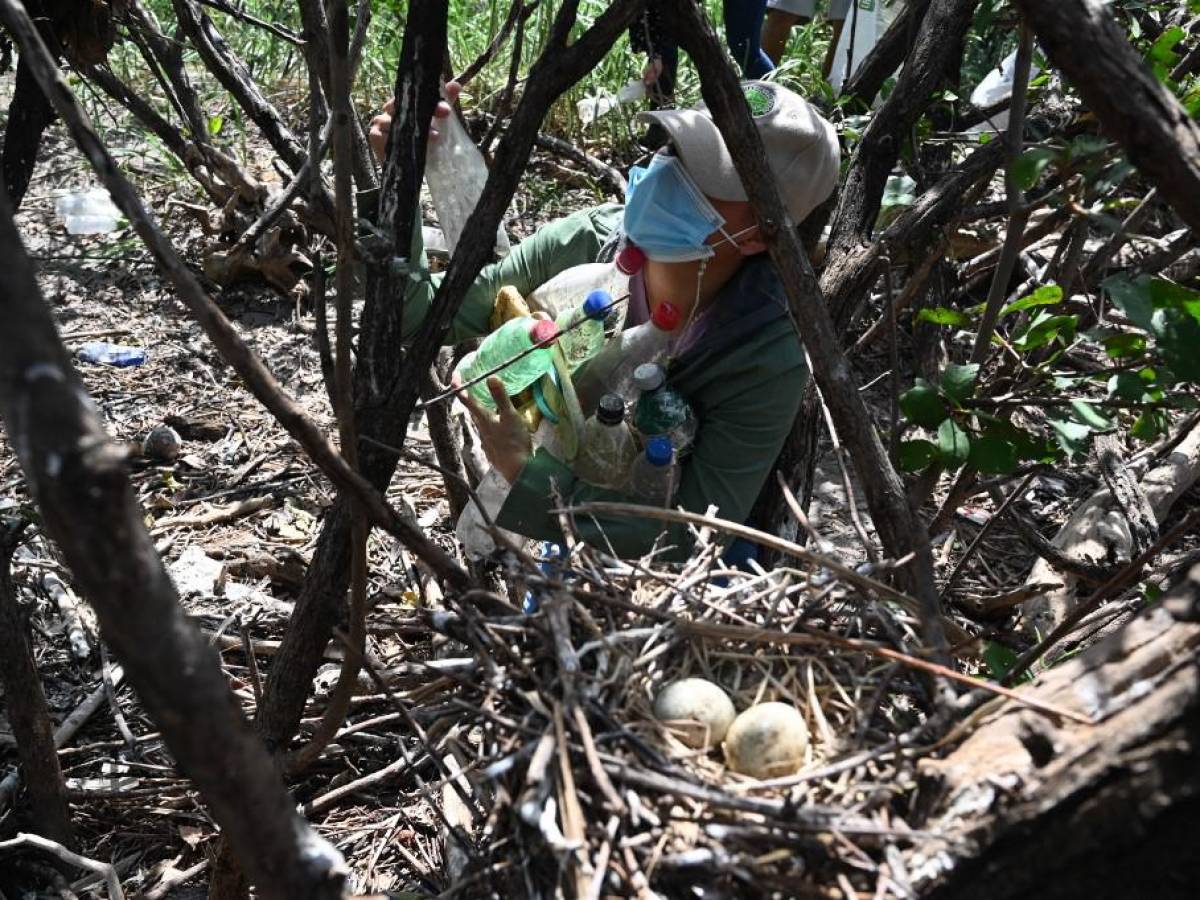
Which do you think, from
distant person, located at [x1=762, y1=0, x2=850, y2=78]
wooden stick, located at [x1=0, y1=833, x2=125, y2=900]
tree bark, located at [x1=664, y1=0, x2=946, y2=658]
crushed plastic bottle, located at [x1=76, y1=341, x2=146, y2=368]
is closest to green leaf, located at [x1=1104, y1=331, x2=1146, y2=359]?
tree bark, located at [x1=664, y1=0, x2=946, y2=658]

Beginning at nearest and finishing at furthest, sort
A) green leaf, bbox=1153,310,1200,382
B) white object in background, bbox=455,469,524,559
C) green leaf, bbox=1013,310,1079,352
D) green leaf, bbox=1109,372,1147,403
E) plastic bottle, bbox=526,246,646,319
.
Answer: green leaf, bbox=1153,310,1200,382
green leaf, bbox=1109,372,1147,403
green leaf, bbox=1013,310,1079,352
plastic bottle, bbox=526,246,646,319
white object in background, bbox=455,469,524,559

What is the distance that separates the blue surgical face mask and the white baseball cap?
3 centimetres

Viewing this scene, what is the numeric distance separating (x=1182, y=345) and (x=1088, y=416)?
0.30 m

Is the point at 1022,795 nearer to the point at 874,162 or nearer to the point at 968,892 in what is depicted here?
the point at 968,892

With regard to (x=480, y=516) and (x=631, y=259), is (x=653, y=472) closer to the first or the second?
(x=631, y=259)

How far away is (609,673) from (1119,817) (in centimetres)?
71

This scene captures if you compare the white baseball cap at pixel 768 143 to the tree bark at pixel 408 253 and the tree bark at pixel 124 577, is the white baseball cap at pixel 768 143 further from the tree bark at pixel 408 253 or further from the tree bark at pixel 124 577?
the tree bark at pixel 124 577

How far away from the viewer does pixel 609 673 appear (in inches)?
65.5

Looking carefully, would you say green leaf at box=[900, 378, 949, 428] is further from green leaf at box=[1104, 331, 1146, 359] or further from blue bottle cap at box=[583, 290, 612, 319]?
blue bottle cap at box=[583, 290, 612, 319]

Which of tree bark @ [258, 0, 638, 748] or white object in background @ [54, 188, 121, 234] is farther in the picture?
white object in background @ [54, 188, 121, 234]

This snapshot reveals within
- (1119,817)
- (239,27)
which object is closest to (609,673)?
(1119,817)

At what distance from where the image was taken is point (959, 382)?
7.22ft

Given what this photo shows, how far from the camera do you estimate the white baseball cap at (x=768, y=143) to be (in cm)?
244

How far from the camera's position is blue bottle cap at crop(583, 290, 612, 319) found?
2578 mm
